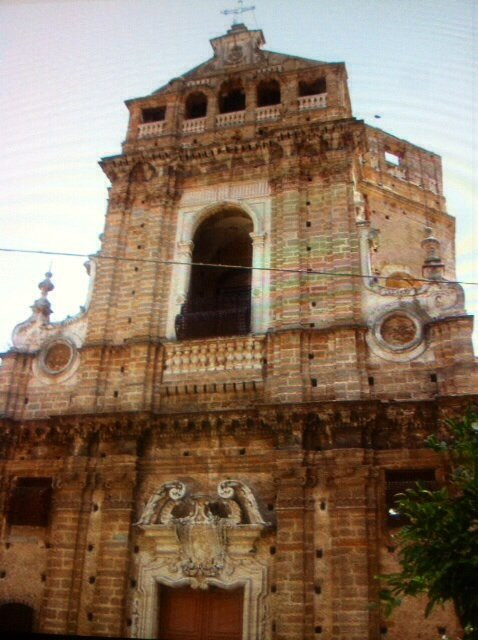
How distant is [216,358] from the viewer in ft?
43.0

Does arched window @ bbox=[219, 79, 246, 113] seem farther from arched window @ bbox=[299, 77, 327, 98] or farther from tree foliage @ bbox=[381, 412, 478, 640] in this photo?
tree foliage @ bbox=[381, 412, 478, 640]

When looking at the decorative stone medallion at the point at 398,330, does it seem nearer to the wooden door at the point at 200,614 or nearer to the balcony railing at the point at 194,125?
the wooden door at the point at 200,614

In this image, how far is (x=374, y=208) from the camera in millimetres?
18656

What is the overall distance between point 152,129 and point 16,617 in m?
11.6

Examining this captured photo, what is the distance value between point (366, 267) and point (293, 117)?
4595 millimetres

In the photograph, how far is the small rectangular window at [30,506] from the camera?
12570 millimetres

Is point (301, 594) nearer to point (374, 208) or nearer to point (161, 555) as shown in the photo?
point (161, 555)

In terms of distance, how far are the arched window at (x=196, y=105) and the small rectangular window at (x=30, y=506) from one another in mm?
10051

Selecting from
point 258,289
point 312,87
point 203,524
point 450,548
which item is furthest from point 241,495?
point 312,87

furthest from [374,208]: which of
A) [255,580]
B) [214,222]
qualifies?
[255,580]

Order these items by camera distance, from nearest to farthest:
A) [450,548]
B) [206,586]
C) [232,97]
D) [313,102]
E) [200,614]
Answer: [450,548] < [206,586] < [200,614] < [313,102] < [232,97]

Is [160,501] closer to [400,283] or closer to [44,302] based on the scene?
[44,302]

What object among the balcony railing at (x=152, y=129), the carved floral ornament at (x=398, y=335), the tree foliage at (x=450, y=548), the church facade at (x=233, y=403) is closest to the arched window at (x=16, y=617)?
the church facade at (x=233, y=403)

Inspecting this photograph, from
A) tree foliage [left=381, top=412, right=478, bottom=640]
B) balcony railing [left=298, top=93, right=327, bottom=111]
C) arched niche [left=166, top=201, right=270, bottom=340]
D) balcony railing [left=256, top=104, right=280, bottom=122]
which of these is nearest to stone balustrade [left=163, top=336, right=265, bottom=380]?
arched niche [left=166, top=201, right=270, bottom=340]
